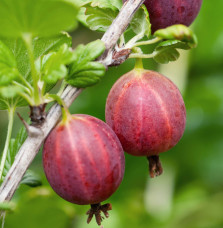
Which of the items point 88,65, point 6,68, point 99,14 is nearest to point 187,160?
point 99,14

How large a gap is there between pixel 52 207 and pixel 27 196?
0.44 feet

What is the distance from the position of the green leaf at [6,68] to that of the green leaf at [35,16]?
126 millimetres

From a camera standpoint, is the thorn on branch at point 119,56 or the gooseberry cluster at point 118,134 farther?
the thorn on branch at point 119,56

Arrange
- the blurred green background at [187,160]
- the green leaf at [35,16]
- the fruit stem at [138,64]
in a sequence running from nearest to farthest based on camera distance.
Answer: the green leaf at [35,16] < the fruit stem at [138,64] < the blurred green background at [187,160]

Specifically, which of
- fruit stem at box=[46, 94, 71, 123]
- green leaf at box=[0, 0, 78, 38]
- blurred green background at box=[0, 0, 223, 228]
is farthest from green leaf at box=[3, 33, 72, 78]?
blurred green background at box=[0, 0, 223, 228]

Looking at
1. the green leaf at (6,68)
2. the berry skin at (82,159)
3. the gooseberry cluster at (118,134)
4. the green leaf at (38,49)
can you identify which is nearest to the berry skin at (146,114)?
the gooseberry cluster at (118,134)

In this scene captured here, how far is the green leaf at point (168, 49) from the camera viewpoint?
138 cm

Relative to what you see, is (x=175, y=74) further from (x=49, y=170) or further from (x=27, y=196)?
(x=49, y=170)

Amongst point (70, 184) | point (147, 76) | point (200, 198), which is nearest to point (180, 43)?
point (147, 76)

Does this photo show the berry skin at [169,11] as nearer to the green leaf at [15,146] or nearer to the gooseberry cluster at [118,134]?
the gooseberry cluster at [118,134]

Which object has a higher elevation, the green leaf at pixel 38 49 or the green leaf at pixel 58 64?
the green leaf at pixel 58 64

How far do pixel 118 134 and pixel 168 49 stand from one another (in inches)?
12.0

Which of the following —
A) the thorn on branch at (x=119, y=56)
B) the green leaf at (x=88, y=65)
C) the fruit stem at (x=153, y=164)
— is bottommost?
the fruit stem at (x=153, y=164)

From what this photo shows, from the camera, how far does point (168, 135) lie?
141 cm
